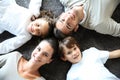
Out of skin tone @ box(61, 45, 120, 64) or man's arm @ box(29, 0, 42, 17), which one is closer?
skin tone @ box(61, 45, 120, 64)

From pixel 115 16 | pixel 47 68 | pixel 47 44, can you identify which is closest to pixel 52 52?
pixel 47 44

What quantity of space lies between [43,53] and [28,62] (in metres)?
0.13

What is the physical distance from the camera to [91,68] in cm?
128

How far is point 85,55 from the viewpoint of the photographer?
132 centimetres

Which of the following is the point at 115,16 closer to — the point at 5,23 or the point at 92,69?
the point at 92,69

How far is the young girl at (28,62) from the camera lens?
124cm

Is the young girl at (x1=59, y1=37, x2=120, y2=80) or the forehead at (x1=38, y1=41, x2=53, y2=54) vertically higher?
the forehead at (x1=38, y1=41, x2=53, y2=54)

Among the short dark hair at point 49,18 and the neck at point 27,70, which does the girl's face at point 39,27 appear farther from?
the neck at point 27,70

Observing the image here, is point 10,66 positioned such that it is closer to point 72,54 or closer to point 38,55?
point 38,55

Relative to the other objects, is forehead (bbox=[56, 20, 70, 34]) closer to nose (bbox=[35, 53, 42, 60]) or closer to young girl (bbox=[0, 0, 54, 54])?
young girl (bbox=[0, 0, 54, 54])

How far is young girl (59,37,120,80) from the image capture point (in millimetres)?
1260

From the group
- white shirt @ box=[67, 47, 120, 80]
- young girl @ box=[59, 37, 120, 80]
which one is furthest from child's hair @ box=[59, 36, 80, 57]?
white shirt @ box=[67, 47, 120, 80]

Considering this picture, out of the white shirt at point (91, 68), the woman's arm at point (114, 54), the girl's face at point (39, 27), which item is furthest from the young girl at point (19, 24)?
the woman's arm at point (114, 54)

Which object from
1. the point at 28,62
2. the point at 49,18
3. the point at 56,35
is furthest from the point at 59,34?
the point at 28,62
